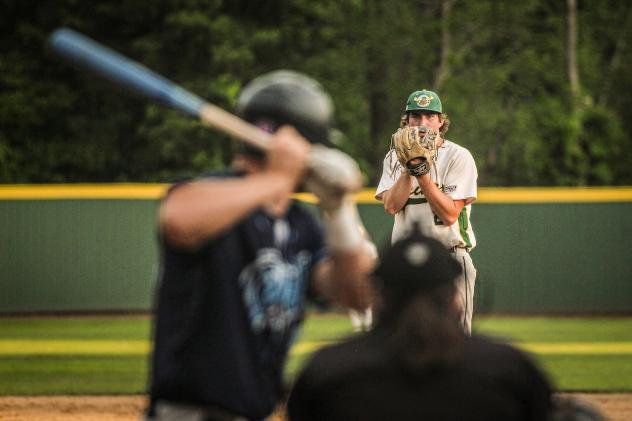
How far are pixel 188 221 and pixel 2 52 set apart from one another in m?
35.3

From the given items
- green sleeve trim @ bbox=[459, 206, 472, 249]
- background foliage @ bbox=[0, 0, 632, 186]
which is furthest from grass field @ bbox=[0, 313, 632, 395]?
background foliage @ bbox=[0, 0, 632, 186]

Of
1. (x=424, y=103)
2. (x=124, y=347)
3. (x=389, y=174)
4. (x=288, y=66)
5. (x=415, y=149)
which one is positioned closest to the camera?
(x=415, y=149)

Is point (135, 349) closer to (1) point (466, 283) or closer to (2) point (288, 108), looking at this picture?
(1) point (466, 283)

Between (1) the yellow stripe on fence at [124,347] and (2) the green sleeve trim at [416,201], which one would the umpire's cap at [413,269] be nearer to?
(2) the green sleeve trim at [416,201]

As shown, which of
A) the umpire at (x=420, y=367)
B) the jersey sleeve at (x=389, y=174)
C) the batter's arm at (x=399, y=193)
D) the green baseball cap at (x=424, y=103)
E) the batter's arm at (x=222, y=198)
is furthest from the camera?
the jersey sleeve at (x=389, y=174)

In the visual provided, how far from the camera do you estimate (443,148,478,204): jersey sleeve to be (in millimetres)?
8461

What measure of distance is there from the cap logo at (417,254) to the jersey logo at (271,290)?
1.95 feet

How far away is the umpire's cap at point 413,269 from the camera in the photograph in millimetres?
3254

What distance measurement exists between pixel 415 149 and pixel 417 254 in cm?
484

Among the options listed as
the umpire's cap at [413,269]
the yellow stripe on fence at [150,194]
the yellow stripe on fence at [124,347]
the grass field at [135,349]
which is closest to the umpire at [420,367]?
the umpire's cap at [413,269]

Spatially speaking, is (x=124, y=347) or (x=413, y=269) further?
(x=124, y=347)

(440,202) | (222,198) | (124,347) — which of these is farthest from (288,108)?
(124,347)

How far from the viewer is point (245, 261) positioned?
12.1 ft

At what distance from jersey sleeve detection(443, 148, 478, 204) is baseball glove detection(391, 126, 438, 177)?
345mm
